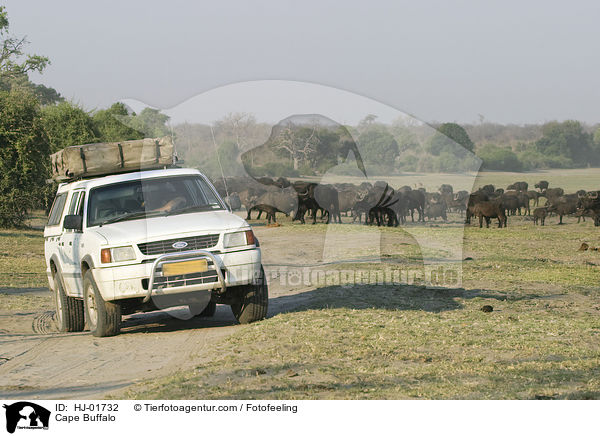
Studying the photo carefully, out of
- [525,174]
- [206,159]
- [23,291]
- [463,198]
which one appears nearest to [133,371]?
[23,291]

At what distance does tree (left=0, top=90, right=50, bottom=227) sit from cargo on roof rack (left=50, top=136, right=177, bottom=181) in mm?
25971

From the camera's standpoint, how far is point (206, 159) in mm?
30734

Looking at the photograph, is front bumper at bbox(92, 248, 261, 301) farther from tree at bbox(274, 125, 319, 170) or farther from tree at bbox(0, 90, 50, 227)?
tree at bbox(0, 90, 50, 227)

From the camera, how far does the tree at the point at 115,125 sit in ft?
217

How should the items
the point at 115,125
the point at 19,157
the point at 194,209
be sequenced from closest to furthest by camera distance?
the point at 194,209, the point at 19,157, the point at 115,125

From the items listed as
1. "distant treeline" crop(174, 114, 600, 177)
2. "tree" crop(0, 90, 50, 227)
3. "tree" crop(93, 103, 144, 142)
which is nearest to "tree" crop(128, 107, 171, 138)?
"tree" crop(93, 103, 144, 142)

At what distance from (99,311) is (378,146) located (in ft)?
75.4

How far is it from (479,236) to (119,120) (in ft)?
158

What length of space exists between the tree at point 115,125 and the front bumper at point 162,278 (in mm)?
54286

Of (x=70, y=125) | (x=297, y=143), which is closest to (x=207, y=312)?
(x=297, y=143)

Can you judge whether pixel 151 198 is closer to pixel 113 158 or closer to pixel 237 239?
pixel 113 158

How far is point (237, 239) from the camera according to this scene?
391 inches

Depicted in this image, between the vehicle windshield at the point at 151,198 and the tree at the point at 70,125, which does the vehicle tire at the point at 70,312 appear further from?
the tree at the point at 70,125

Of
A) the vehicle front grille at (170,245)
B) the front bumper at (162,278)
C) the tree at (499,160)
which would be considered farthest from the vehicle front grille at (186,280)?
the tree at (499,160)
